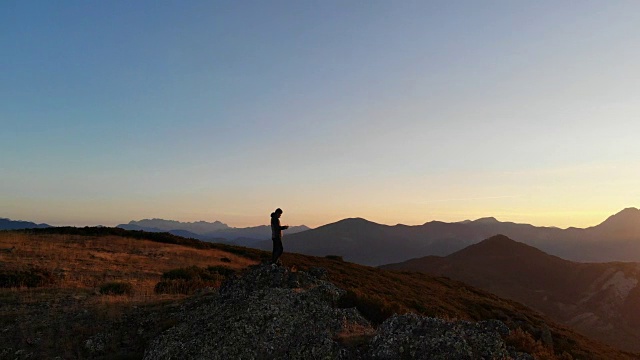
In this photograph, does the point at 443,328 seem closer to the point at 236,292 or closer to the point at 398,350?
the point at 398,350

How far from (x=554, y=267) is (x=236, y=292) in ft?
405

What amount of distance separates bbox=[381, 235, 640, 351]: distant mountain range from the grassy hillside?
1715 inches

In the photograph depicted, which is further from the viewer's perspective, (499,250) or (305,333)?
(499,250)

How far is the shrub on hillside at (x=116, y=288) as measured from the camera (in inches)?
975

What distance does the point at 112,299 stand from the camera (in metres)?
22.3

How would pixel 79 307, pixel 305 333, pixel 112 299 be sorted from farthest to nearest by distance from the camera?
pixel 112 299 → pixel 79 307 → pixel 305 333

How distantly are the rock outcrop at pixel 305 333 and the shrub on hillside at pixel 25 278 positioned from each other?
14062 mm

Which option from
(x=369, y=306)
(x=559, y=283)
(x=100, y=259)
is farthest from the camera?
(x=559, y=283)

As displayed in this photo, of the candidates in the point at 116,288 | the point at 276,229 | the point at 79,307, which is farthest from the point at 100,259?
the point at 276,229

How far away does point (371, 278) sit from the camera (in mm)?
48156

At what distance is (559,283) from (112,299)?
115m

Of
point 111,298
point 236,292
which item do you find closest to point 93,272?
point 111,298

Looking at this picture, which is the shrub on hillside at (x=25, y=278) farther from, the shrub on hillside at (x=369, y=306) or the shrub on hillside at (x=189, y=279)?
the shrub on hillside at (x=369, y=306)

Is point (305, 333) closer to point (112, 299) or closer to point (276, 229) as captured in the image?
point (276, 229)
